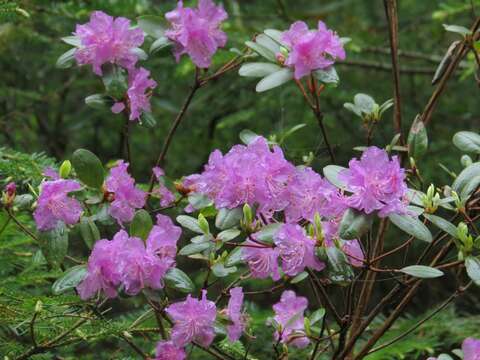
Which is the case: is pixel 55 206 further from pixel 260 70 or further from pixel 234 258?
pixel 260 70

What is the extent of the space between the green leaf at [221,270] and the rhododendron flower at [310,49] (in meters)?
0.36

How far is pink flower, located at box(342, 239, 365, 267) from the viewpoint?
1.32 metres

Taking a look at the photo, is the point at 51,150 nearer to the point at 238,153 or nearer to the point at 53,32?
the point at 53,32

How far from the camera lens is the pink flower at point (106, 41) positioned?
145cm

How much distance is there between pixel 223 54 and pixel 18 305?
1.15 meters

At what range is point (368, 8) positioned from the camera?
12.3ft

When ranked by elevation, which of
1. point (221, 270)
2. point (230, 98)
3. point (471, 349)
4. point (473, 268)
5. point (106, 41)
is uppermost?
point (106, 41)

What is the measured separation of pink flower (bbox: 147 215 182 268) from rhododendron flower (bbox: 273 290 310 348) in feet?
0.84

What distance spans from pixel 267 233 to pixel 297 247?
5cm

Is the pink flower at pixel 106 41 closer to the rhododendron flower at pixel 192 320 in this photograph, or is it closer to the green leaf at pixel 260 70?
the green leaf at pixel 260 70

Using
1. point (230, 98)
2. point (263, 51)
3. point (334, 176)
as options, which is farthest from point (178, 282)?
point (230, 98)

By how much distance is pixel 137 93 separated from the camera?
1.50 meters

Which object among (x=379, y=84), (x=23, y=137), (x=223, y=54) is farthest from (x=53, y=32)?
(x=379, y=84)

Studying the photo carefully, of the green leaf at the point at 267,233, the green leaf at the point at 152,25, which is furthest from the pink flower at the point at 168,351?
the green leaf at the point at 152,25
